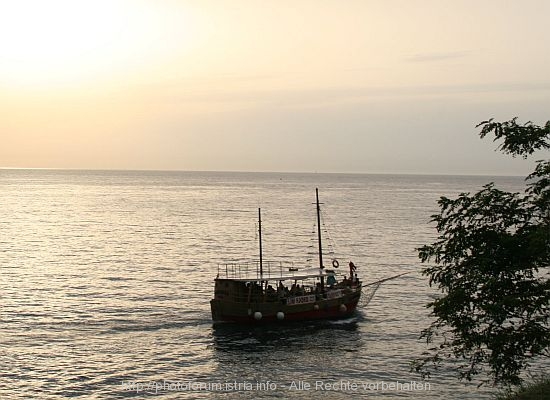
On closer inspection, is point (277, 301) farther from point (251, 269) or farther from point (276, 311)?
point (251, 269)

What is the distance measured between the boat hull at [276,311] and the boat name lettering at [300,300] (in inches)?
6.9

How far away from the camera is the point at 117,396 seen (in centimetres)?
3117

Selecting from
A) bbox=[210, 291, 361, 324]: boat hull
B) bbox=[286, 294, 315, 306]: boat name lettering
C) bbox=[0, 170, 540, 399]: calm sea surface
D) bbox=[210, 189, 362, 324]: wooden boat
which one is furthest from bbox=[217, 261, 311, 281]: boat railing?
bbox=[286, 294, 315, 306]: boat name lettering

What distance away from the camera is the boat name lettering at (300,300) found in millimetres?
46938

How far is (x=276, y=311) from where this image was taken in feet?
152

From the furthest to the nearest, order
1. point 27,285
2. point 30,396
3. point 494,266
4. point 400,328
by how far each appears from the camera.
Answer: point 27,285, point 400,328, point 30,396, point 494,266

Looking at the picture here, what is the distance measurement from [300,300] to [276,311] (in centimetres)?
215

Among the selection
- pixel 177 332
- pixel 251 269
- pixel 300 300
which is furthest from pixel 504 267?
pixel 251 269

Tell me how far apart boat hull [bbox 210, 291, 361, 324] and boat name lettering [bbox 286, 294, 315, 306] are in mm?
175

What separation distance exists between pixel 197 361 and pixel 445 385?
1445cm

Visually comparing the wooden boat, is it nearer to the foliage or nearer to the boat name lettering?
the boat name lettering

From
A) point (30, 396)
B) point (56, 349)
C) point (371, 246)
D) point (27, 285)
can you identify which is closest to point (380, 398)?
point (30, 396)

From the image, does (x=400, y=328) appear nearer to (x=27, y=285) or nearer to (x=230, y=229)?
(x=27, y=285)

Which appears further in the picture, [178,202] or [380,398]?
[178,202]
